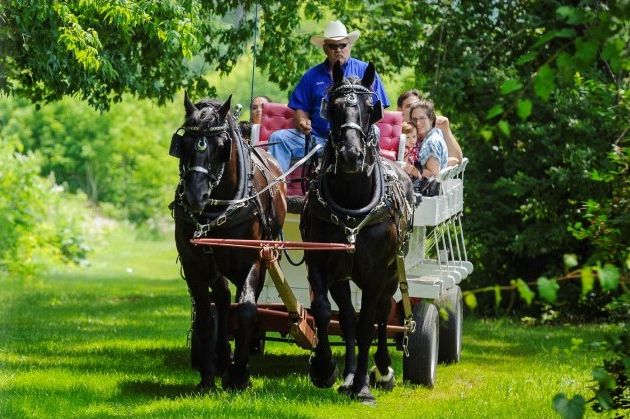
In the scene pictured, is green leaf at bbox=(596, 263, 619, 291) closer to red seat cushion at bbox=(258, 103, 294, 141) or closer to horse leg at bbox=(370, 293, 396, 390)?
horse leg at bbox=(370, 293, 396, 390)

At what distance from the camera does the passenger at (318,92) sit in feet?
35.0

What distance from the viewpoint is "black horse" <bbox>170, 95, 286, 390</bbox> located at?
30.0 ft

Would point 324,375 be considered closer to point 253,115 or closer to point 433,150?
point 433,150

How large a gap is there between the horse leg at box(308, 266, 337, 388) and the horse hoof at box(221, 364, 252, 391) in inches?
22.7

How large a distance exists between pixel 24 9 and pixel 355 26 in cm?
820

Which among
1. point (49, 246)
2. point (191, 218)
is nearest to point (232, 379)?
point (191, 218)

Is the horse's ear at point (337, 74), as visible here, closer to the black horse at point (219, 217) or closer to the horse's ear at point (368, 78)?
the horse's ear at point (368, 78)

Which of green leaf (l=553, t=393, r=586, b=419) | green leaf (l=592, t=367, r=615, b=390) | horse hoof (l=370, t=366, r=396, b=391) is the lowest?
horse hoof (l=370, t=366, r=396, b=391)

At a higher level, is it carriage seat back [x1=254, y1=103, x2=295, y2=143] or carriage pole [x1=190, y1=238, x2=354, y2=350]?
carriage seat back [x1=254, y1=103, x2=295, y2=143]

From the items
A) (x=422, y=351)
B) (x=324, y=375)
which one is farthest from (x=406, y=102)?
(x=324, y=375)

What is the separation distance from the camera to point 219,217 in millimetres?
9328

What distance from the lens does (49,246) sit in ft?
108

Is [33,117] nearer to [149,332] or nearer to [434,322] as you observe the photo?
[149,332]

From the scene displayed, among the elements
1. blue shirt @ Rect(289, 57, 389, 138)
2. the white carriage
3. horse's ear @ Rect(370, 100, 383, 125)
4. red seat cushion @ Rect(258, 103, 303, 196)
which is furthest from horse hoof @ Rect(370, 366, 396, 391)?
red seat cushion @ Rect(258, 103, 303, 196)
